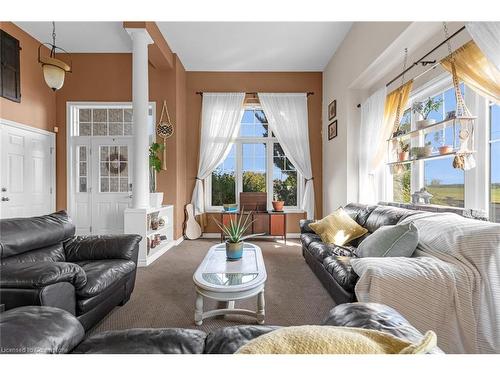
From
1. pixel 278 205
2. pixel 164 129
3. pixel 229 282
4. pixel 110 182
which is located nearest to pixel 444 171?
pixel 229 282

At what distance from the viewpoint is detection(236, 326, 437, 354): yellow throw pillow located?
2.08ft

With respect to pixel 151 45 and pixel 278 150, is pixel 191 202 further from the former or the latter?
pixel 151 45

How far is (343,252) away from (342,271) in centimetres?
62

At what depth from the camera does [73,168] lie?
4730 millimetres

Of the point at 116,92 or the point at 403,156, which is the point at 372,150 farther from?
the point at 116,92

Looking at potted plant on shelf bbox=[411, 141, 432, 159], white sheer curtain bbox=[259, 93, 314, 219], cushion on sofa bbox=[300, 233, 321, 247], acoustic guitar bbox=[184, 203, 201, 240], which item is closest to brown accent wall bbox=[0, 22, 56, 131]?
acoustic guitar bbox=[184, 203, 201, 240]

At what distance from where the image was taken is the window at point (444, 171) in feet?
7.99

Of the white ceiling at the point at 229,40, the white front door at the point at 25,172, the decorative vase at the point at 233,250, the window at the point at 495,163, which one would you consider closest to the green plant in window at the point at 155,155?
the white ceiling at the point at 229,40

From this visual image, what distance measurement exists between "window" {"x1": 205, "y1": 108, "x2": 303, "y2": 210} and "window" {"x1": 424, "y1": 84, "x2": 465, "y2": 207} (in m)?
2.67

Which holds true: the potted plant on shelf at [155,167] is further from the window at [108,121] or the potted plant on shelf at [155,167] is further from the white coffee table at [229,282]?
the white coffee table at [229,282]

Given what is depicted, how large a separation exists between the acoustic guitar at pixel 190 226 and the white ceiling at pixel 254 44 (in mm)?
2786

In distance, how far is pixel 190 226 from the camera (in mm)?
4859

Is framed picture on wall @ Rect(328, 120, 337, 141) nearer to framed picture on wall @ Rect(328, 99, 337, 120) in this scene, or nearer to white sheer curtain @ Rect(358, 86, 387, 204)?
framed picture on wall @ Rect(328, 99, 337, 120)
